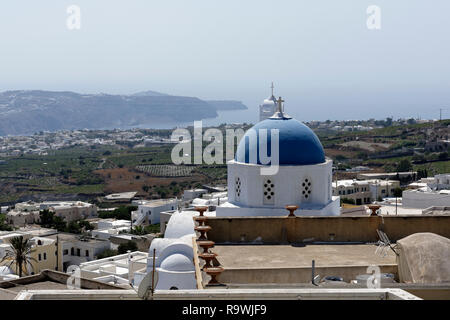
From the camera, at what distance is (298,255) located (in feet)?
40.6

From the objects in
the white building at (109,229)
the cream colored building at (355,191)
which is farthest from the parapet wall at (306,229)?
the cream colored building at (355,191)

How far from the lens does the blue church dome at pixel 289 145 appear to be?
17266mm

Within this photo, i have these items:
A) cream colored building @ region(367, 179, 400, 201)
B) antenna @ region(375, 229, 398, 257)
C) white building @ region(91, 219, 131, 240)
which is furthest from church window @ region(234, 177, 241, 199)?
cream colored building @ region(367, 179, 400, 201)

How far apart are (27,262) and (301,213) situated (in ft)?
70.3

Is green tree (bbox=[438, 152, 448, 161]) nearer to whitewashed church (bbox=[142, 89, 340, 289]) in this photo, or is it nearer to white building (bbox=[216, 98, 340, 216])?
whitewashed church (bbox=[142, 89, 340, 289])

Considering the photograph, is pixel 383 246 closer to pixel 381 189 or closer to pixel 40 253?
pixel 40 253

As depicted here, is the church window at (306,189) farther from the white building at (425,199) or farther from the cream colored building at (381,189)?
the cream colored building at (381,189)

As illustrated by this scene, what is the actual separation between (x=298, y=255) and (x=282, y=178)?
4.77 metres

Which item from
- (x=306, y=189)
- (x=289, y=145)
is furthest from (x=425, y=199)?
(x=289, y=145)

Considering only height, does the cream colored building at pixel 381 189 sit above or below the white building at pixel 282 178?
below

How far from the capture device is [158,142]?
652 feet

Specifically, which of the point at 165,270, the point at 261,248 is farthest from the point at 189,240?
the point at 261,248

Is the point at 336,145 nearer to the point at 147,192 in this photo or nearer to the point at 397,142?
the point at 397,142

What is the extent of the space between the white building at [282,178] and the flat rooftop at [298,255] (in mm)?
3620
